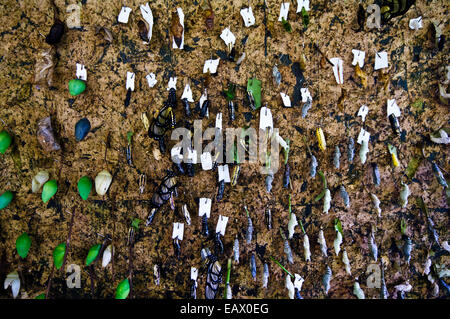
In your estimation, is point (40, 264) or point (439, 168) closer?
point (439, 168)

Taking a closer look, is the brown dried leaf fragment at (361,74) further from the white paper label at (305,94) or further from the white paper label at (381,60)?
the white paper label at (305,94)

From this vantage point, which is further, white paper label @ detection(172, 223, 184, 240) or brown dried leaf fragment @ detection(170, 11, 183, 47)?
white paper label @ detection(172, 223, 184, 240)

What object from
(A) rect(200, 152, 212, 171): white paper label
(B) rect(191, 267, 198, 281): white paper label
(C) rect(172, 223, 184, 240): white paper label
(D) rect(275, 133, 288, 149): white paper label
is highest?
Answer: (D) rect(275, 133, 288, 149): white paper label

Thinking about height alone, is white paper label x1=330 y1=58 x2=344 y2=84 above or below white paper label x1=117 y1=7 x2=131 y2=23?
below

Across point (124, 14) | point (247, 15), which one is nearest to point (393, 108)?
point (247, 15)

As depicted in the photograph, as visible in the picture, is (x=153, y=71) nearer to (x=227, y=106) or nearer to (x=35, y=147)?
(x=227, y=106)

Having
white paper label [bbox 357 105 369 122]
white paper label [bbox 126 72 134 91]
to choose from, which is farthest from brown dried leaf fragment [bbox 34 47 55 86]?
white paper label [bbox 357 105 369 122]

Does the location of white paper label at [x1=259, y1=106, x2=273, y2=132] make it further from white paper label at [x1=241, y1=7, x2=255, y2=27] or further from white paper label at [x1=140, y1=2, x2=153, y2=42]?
white paper label at [x1=140, y1=2, x2=153, y2=42]
